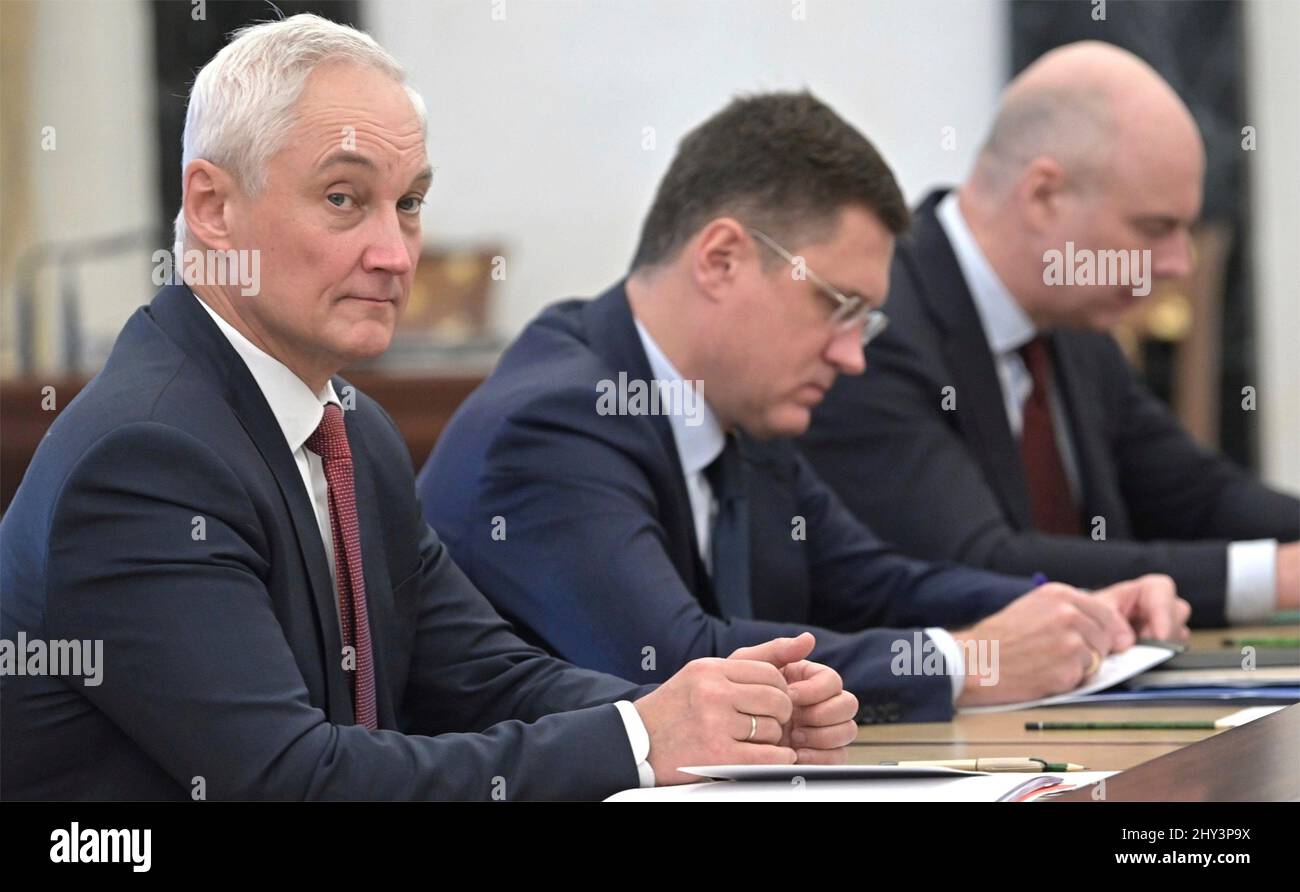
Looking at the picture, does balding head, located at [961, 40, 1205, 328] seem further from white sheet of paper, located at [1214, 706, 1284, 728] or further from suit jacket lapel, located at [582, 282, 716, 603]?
white sheet of paper, located at [1214, 706, 1284, 728]

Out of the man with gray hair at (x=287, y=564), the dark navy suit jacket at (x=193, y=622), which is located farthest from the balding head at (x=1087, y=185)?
the dark navy suit jacket at (x=193, y=622)

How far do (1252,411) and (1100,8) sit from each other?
4.96ft

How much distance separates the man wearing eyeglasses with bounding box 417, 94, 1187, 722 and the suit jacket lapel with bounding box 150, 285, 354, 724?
0.53 meters

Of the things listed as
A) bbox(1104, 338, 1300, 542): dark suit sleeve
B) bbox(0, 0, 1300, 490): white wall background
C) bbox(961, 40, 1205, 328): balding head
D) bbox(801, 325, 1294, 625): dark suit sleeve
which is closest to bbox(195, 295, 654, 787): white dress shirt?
bbox(801, 325, 1294, 625): dark suit sleeve

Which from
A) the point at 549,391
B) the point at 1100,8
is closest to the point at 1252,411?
the point at 1100,8

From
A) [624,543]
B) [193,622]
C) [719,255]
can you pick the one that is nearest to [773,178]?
[719,255]

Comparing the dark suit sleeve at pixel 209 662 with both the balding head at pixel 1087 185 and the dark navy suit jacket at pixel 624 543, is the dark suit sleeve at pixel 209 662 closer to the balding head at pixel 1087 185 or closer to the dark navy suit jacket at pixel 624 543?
the dark navy suit jacket at pixel 624 543

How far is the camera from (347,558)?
5.80 feet

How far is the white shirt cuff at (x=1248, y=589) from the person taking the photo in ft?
9.42

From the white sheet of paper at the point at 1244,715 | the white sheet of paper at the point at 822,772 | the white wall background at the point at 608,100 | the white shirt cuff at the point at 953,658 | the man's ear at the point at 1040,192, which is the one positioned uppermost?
the white wall background at the point at 608,100

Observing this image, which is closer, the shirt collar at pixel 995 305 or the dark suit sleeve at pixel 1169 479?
the shirt collar at pixel 995 305

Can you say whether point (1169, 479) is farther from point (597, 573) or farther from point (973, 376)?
point (597, 573)

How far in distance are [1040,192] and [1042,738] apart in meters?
1.71

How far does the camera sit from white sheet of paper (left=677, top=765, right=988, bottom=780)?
5.13 feet
